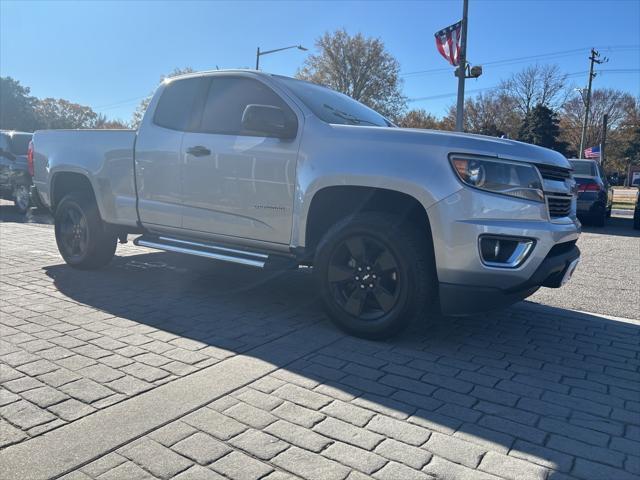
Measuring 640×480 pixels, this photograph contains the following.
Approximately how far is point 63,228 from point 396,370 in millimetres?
4480

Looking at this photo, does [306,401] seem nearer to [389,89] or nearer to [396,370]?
[396,370]

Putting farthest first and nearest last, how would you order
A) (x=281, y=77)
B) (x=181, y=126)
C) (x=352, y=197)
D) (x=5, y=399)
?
1. (x=181, y=126)
2. (x=281, y=77)
3. (x=352, y=197)
4. (x=5, y=399)

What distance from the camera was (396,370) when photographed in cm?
346

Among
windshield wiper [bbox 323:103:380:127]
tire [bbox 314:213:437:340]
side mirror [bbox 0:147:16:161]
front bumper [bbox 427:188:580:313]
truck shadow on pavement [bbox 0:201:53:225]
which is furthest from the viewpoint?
side mirror [bbox 0:147:16:161]

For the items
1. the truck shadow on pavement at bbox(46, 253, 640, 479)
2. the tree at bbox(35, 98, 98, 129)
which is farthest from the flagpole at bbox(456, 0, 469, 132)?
the tree at bbox(35, 98, 98, 129)

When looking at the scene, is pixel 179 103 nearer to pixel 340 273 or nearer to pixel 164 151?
pixel 164 151

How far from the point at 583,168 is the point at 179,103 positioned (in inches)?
435

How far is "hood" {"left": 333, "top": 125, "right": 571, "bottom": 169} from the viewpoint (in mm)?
3553

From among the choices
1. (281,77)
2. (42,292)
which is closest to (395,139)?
(281,77)

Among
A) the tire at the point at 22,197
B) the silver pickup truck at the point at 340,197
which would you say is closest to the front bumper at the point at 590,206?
the silver pickup truck at the point at 340,197

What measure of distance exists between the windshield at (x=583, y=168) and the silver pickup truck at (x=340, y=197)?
31.0ft

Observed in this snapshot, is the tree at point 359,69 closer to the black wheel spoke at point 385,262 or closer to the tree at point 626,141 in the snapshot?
the tree at point 626,141

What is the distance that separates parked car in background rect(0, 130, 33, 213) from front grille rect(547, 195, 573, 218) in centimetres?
1206

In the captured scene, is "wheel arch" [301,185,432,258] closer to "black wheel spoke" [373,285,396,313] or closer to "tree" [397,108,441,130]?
"black wheel spoke" [373,285,396,313]
